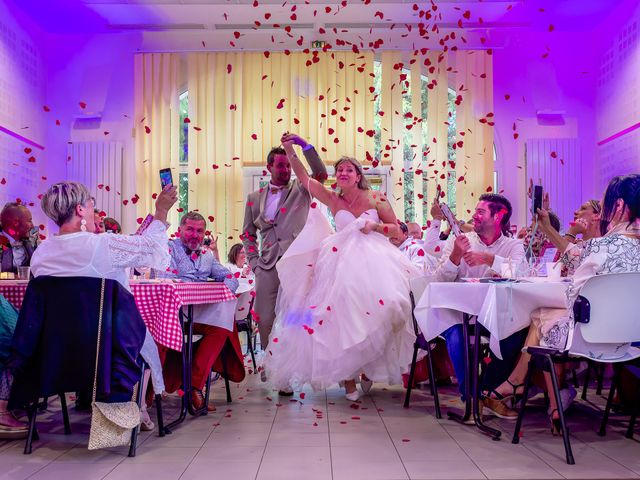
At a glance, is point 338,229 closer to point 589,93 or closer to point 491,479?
point 491,479

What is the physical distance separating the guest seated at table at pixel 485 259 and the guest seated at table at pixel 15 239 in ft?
9.63

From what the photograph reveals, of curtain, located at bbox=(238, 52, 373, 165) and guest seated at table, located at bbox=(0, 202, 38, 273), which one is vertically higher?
curtain, located at bbox=(238, 52, 373, 165)

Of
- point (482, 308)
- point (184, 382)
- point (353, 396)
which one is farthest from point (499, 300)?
point (184, 382)

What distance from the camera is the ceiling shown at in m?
8.88

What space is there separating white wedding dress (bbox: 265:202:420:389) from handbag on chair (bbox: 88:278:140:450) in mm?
1577

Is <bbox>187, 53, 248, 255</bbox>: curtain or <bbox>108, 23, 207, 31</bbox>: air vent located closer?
<bbox>108, 23, 207, 31</bbox>: air vent

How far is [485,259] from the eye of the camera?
4188 millimetres

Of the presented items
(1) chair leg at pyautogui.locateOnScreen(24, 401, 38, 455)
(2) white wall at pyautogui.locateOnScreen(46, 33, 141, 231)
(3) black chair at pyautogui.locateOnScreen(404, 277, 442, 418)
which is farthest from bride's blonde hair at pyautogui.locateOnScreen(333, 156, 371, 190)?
(2) white wall at pyautogui.locateOnScreen(46, 33, 141, 231)

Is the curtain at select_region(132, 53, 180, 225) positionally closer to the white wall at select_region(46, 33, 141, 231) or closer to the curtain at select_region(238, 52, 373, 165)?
the white wall at select_region(46, 33, 141, 231)

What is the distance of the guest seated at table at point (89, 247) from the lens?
309 centimetres

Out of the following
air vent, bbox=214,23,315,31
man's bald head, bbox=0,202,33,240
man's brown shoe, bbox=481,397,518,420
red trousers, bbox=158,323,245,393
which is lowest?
man's brown shoe, bbox=481,397,518,420

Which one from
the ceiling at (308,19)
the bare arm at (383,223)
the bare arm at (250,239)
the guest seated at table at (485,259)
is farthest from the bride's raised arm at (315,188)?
the ceiling at (308,19)

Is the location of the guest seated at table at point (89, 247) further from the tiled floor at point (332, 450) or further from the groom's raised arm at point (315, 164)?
the groom's raised arm at point (315, 164)

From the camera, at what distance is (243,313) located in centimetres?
607
